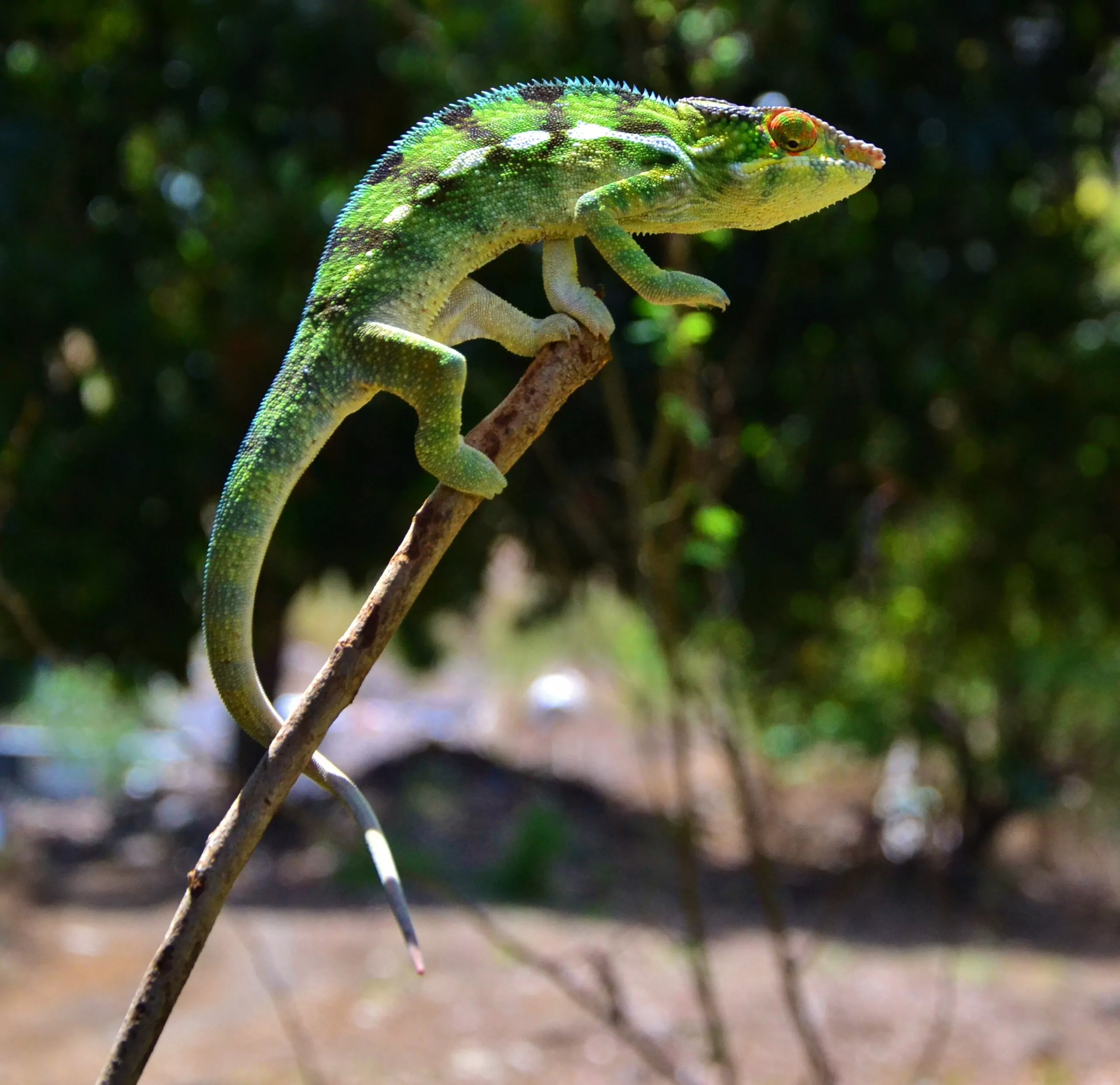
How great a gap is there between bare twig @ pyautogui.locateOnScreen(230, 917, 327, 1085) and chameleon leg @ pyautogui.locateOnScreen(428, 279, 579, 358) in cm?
243

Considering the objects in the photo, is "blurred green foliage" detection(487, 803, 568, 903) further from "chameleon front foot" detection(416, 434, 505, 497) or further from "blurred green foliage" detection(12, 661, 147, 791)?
"chameleon front foot" detection(416, 434, 505, 497)

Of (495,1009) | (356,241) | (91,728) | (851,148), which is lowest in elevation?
(91,728)

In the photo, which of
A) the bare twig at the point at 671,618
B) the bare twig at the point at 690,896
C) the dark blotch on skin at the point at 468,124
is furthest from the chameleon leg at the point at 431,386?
the bare twig at the point at 690,896

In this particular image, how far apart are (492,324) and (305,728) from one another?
55cm

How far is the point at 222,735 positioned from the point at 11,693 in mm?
1592

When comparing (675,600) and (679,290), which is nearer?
(679,290)

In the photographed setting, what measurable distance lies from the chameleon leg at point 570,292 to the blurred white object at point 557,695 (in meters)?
8.80

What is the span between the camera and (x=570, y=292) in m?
1.43

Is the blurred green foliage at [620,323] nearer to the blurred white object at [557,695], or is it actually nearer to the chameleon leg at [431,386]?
the blurred white object at [557,695]

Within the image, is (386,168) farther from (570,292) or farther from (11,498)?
(11,498)

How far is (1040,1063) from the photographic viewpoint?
5.00 meters

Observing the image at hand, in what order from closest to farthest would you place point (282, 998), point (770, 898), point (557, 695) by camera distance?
1. point (770, 898)
2. point (282, 998)
3. point (557, 695)

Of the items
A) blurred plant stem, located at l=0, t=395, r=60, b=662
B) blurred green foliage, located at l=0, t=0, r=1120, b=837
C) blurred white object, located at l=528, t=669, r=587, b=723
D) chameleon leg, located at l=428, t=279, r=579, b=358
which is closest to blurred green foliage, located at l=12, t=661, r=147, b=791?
blurred green foliage, located at l=0, t=0, r=1120, b=837

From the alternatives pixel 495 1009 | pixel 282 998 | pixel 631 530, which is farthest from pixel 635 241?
pixel 495 1009
